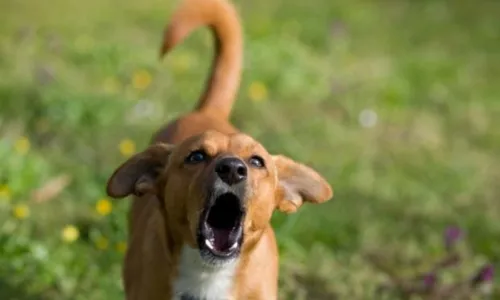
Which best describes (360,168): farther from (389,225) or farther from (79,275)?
(79,275)

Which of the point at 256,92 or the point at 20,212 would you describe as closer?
the point at 20,212

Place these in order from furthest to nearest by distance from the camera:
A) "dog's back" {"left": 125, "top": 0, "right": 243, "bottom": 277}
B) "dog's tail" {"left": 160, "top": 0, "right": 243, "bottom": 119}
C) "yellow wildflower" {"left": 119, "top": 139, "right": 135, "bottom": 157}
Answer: "yellow wildflower" {"left": 119, "top": 139, "right": 135, "bottom": 157} < "dog's tail" {"left": 160, "top": 0, "right": 243, "bottom": 119} < "dog's back" {"left": 125, "top": 0, "right": 243, "bottom": 277}

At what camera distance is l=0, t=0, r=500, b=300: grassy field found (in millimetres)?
4406

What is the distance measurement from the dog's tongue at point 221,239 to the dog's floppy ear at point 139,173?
0.32 meters

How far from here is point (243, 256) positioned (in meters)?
3.19

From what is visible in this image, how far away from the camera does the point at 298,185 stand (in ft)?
10.9

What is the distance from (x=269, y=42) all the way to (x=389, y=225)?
2.34 meters

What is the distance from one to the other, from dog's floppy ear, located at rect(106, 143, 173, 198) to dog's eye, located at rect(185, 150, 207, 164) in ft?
0.64

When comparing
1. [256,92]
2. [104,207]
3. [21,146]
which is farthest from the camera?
[256,92]

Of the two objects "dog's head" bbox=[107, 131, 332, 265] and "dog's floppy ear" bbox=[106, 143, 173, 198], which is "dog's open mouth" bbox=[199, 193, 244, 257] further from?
"dog's floppy ear" bbox=[106, 143, 173, 198]

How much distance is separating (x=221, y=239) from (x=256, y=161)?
26 centimetres

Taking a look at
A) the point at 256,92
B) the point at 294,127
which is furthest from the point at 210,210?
the point at 256,92

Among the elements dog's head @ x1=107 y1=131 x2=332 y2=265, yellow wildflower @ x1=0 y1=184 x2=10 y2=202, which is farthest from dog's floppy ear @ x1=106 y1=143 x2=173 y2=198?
yellow wildflower @ x1=0 y1=184 x2=10 y2=202

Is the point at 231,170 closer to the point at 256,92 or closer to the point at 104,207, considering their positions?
the point at 104,207
